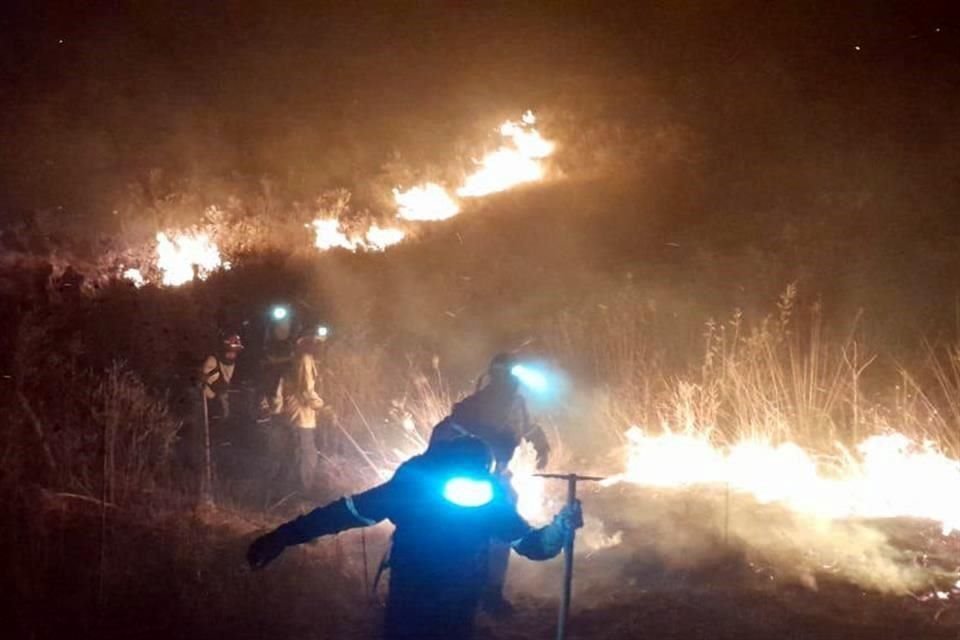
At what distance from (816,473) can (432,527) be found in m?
6.71

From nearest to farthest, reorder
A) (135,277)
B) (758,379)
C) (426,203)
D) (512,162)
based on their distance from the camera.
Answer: (758,379), (135,277), (426,203), (512,162)

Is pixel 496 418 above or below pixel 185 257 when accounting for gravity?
below

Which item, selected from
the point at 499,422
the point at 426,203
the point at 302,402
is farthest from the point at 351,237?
the point at 499,422

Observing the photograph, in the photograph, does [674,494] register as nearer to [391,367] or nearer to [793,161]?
[391,367]

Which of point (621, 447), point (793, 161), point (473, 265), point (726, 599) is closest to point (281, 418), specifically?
point (621, 447)

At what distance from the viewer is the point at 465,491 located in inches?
141

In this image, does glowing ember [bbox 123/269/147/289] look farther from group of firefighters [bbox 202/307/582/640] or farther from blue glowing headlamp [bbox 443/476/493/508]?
blue glowing headlamp [bbox 443/476/493/508]

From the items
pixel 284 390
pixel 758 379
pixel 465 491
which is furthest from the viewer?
pixel 758 379

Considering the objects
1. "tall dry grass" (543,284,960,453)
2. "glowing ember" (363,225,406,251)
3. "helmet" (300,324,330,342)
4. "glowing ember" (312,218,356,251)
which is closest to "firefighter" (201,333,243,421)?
"helmet" (300,324,330,342)

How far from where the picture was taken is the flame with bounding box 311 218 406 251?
18406 mm

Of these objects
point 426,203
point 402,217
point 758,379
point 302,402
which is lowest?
point 302,402

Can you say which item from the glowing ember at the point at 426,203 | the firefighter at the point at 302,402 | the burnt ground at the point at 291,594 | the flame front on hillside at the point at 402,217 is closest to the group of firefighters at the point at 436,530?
the burnt ground at the point at 291,594

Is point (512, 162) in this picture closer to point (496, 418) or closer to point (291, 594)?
point (496, 418)

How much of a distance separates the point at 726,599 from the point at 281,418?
4988 millimetres
